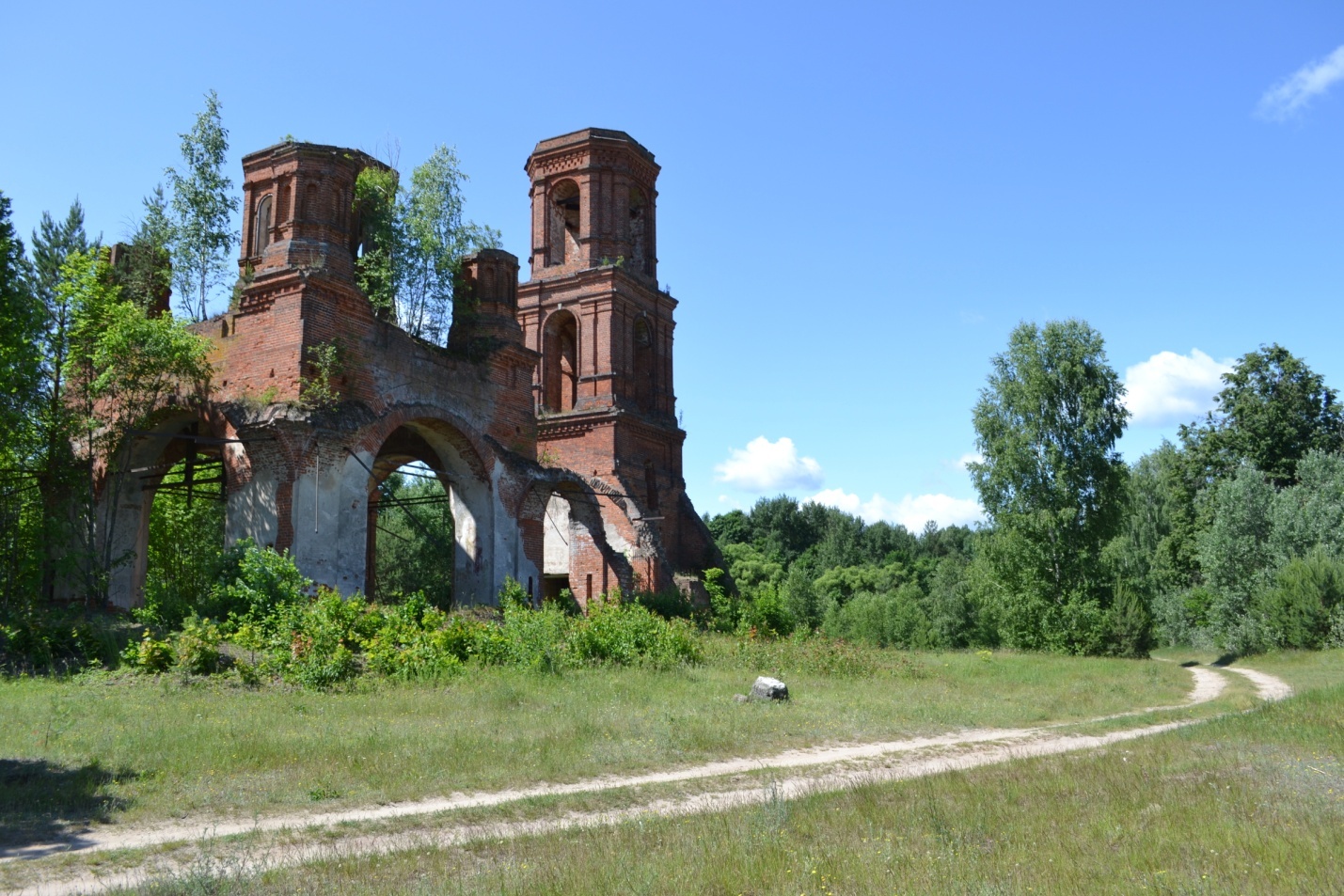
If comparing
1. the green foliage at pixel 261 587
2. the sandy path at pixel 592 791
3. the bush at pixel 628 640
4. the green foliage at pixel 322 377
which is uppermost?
the green foliage at pixel 322 377

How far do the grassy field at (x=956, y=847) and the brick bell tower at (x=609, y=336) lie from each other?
2009cm

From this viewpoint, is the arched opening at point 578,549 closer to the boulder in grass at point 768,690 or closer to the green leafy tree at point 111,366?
the green leafy tree at point 111,366

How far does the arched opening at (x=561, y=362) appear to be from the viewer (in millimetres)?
30453

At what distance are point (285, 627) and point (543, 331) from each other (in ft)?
57.3

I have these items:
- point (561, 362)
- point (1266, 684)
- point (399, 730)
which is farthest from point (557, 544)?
point (399, 730)

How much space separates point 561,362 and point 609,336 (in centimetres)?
293

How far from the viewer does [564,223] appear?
31.7 metres

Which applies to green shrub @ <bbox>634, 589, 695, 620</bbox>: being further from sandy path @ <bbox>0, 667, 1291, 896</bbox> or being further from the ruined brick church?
sandy path @ <bbox>0, 667, 1291, 896</bbox>

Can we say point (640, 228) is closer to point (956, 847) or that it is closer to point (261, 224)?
point (261, 224)

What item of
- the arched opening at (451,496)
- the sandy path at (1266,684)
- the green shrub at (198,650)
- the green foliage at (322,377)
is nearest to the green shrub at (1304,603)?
the sandy path at (1266,684)

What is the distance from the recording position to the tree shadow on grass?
618 cm

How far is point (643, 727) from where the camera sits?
1022 cm

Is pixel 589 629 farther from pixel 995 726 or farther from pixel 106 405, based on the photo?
pixel 106 405

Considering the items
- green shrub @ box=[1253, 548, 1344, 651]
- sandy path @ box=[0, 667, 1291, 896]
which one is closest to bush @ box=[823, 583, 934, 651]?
green shrub @ box=[1253, 548, 1344, 651]
